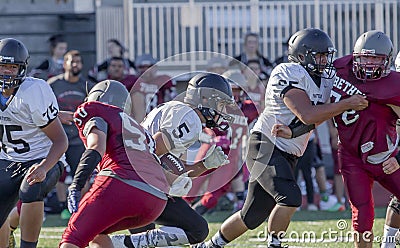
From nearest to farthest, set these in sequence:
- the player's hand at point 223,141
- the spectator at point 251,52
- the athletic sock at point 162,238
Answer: the athletic sock at point 162,238 → the player's hand at point 223,141 → the spectator at point 251,52

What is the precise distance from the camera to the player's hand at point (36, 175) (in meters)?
5.91

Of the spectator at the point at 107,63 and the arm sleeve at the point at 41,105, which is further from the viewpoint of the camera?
the spectator at the point at 107,63

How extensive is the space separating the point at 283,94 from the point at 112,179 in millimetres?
1468

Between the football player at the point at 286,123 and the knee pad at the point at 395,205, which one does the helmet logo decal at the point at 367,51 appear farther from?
the knee pad at the point at 395,205

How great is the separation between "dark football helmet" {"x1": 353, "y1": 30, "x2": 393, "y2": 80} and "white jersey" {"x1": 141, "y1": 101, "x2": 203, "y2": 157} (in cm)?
121

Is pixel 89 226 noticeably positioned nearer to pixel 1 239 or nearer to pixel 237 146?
pixel 1 239

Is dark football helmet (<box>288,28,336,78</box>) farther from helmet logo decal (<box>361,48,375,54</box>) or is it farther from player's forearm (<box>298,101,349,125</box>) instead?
player's forearm (<box>298,101,349,125</box>)

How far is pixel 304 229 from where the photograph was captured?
28.4ft

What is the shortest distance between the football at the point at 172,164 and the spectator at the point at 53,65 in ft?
18.1

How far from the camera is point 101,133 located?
5.07 meters

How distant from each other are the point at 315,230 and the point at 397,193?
2.31 m

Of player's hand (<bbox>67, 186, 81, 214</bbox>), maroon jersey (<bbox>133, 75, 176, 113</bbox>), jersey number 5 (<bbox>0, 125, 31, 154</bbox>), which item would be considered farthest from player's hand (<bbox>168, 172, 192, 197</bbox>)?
maroon jersey (<bbox>133, 75, 176, 113</bbox>)

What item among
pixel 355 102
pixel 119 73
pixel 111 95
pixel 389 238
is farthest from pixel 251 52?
pixel 111 95

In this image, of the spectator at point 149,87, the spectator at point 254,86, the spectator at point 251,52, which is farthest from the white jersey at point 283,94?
the spectator at point 251,52
